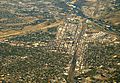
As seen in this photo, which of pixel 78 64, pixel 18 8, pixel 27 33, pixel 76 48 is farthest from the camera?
pixel 18 8

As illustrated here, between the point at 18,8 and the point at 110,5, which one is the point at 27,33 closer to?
the point at 18,8

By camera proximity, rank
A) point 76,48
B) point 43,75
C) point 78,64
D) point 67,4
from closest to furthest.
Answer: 1. point 43,75
2. point 78,64
3. point 76,48
4. point 67,4

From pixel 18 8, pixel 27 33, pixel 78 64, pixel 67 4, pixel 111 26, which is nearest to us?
pixel 78 64

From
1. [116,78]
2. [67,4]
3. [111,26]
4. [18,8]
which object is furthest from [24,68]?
[67,4]

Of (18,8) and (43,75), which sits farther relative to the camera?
(18,8)

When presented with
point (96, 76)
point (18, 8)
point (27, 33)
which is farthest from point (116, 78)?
point (18, 8)

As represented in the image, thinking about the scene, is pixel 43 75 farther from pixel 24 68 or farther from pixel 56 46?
pixel 56 46

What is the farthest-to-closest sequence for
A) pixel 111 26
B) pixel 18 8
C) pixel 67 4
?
1. pixel 67 4
2. pixel 18 8
3. pixel 111 26

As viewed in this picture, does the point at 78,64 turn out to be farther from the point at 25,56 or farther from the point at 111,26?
the point at 111,26

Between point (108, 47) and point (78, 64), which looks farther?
point (108, 47)
